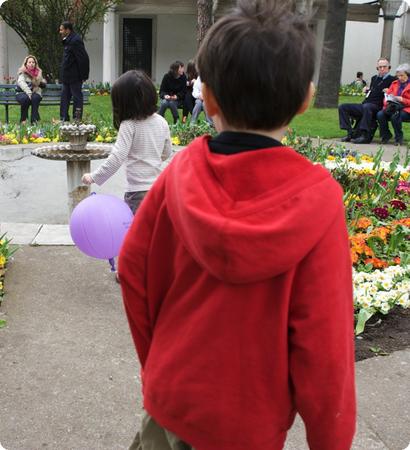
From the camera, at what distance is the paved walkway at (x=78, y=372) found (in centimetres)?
262

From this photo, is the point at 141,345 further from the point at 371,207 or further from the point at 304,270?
the point at 371,207

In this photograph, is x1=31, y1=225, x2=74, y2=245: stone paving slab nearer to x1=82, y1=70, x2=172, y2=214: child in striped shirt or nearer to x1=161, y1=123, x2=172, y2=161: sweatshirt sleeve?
x1=82, y1=70, x2=172, y2=214: child in striped shirt

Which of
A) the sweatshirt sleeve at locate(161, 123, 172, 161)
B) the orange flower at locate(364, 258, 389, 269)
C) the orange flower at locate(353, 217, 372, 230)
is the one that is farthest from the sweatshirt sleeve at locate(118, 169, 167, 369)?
the orange flower at locate(353, 217, 372, 230)

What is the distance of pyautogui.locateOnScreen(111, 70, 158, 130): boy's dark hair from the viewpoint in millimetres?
3908

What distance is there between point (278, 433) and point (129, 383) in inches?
62.6

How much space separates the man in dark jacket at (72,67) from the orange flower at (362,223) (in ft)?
26.4

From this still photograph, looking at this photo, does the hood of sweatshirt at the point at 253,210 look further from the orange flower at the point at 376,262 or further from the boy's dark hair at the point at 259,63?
the orange flower at the point at 376,262

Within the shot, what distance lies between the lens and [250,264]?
4.34 ft

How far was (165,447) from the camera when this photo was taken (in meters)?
1.64

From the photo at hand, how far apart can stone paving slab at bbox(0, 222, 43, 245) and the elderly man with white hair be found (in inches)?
284

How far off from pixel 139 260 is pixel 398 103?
9937mm

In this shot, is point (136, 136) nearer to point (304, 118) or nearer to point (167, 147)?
point (167, 147)

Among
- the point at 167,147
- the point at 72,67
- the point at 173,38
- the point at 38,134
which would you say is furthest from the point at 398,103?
the point at 173,38

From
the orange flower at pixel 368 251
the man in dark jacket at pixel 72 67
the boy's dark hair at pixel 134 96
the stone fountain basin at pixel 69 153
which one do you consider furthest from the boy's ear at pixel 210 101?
the man in dark jacket at pixel 72 67
